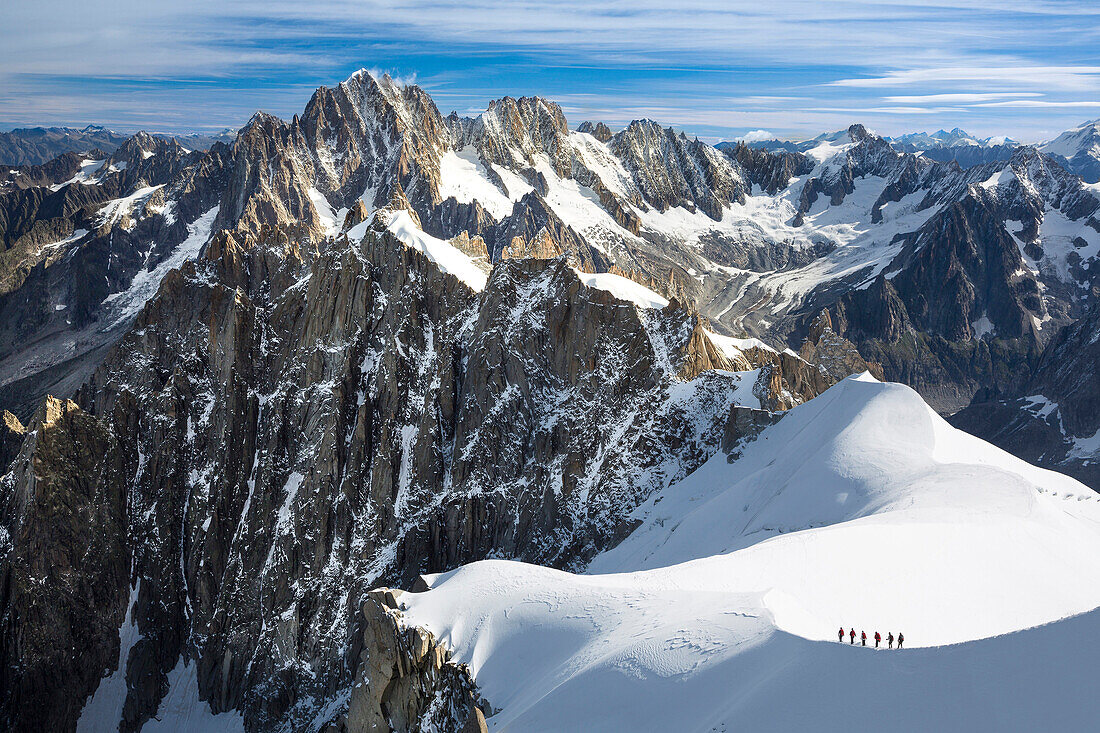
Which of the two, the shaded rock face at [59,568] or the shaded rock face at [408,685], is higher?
the shaded rock face at [408,685]

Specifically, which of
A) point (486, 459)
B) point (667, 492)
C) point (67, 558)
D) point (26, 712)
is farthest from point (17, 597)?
point (667, 492)

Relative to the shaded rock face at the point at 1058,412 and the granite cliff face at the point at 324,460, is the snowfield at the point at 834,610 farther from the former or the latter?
the shaded rock face at the point at 1058,412

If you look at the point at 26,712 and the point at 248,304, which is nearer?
the point at 26,712

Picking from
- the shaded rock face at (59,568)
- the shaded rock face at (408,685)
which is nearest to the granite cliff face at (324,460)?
the shaded rock face at (59,568)

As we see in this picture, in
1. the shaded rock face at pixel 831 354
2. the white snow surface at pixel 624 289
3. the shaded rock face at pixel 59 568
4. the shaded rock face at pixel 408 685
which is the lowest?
the shaded rock face at pixel 59 568

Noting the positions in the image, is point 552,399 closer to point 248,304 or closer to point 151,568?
point 248,304

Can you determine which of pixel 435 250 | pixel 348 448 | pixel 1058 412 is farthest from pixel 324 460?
pixel 1058 412

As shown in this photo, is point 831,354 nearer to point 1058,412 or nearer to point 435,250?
point 435,250
